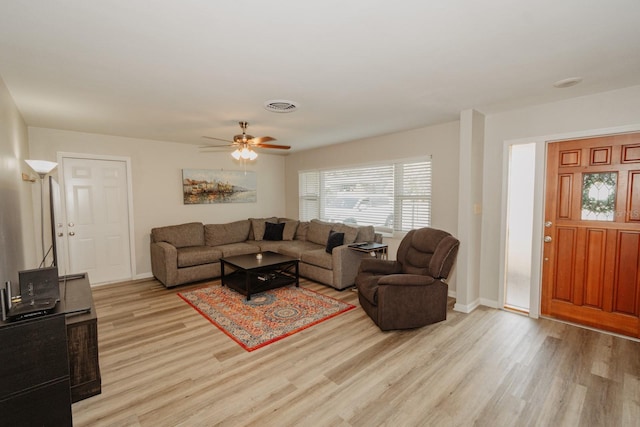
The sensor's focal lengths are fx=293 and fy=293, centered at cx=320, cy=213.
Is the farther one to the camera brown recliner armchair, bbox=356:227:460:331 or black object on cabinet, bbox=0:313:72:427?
brown recliner armchair, bbox=356:227:460:331

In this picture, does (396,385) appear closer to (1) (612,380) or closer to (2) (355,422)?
(2) (355,422)

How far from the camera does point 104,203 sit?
4.71 metres

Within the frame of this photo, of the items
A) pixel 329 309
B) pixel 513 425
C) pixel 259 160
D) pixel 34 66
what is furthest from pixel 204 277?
pixel 513 425

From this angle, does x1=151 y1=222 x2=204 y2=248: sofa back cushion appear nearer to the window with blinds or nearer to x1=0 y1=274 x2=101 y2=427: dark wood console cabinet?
the window with blinds

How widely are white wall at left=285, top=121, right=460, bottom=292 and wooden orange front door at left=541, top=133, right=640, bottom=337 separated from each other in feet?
3.43

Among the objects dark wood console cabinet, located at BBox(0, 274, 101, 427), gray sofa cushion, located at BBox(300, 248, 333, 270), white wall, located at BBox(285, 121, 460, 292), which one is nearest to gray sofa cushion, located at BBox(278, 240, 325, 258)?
gray sofa cushion, located at BBox(300, 248, 333, 270)

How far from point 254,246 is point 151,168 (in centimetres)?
223

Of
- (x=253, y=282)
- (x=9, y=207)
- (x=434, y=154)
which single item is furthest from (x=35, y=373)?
(x=434, y=154)

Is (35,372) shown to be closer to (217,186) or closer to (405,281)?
(405,281)

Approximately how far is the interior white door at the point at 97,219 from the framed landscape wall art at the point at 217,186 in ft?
3.27

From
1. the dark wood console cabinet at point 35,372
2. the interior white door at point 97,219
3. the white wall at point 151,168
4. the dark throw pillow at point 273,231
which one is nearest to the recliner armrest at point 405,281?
the dark wood console cabinet at point 35,372

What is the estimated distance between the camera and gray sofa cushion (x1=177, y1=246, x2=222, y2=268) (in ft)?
14.9

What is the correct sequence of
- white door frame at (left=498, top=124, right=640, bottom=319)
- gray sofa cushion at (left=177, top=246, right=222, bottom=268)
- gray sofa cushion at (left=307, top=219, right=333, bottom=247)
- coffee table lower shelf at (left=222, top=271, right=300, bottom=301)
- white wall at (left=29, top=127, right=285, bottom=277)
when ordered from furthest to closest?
1. gray sofa cushion at (left=307, top=219, right=333, bottom=247)
2. gray sofa cushion at (left=177, top=246, right=222, bottom=268)
3. white wall at (left=29, top=127, right=285, bottom=277)
4. coffee table lower shelf at (left=222, top=271, right=300, bottom=301)
5. white door frame at (left=498, top=124, right=640, bottom=319)

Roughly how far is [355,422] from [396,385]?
50cm
